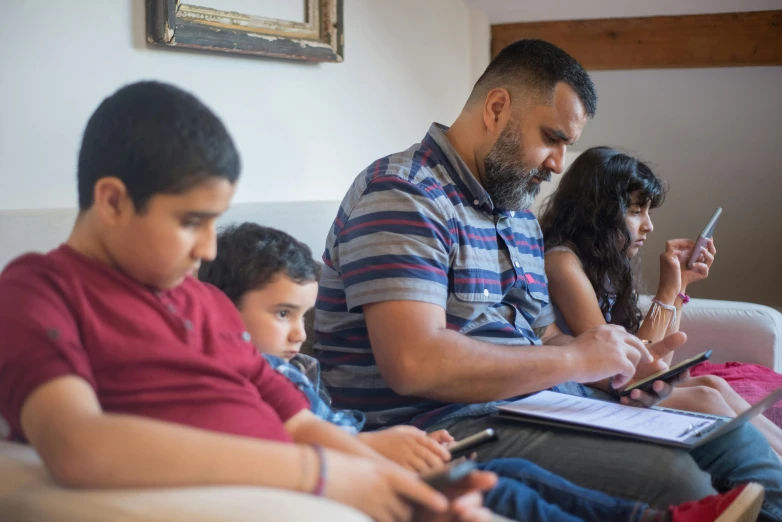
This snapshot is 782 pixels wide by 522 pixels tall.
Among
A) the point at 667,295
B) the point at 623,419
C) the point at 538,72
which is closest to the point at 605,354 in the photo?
the point at 623,419

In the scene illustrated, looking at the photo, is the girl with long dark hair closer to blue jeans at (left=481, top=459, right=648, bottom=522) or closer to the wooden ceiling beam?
blue jeans at (left=481, top=459, right=648, bottom=522)

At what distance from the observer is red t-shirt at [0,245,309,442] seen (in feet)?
2.56

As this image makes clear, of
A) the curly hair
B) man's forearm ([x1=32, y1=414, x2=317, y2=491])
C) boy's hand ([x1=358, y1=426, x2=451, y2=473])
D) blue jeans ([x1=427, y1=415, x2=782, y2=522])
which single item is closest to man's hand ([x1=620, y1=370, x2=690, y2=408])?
blue jeans ([x1=427, y1=415, x2=782, y2=522])

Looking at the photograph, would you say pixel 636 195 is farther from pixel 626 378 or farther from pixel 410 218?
pixel 410 218

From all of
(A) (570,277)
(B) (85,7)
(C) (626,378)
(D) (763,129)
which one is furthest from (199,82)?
(D) (763,129)

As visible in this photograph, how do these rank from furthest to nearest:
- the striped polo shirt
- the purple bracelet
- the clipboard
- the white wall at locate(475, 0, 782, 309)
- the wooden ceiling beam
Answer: the white wall at locate(475, 0, 782, 309), the wooden ceiling beam, the striped polo shirt, the clipboard, the purple bracelet

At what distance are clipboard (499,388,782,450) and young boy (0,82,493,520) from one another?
0.62m

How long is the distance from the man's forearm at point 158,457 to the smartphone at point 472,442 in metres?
0.35

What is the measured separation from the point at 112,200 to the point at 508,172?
1.01 metres

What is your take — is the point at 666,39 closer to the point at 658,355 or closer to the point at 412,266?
the point at 658,355

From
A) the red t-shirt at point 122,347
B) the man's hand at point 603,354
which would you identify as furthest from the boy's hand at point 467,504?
the man's hand at point 603,354

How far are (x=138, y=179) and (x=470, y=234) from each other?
2.89ft

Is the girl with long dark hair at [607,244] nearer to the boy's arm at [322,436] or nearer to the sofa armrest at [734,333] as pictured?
the sofa armrest at [734,333]

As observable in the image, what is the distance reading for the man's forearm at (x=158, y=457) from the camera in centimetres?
74
